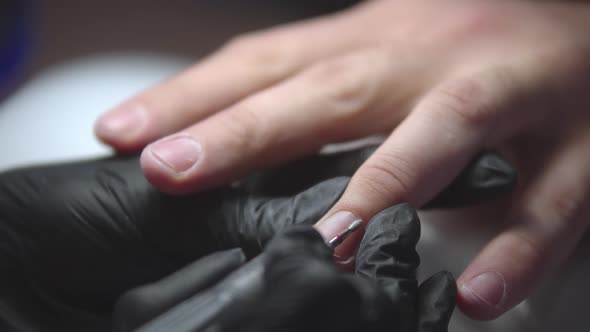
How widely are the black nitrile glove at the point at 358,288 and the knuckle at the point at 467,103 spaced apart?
249mm

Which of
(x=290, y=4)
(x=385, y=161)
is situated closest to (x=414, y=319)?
(x=385, y=161)

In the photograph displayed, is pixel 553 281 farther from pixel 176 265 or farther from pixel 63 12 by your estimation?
pixel 63 12

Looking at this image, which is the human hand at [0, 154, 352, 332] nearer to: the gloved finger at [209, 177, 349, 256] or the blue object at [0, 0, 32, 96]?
the gloved finger at [209, 177, 349, 256]

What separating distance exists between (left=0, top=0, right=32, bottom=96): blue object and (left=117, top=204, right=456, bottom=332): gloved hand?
0.87m

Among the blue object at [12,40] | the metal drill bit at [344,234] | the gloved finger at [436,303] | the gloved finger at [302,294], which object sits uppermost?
the blue object at [12,40]

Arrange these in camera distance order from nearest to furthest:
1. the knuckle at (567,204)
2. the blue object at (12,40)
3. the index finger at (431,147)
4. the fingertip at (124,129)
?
the index finger at (431,147), the knuckle at (567,204), the fingertip at (124,129), the blue object at (12,40)

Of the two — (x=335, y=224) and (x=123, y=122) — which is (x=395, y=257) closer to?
(x=335, y=224)

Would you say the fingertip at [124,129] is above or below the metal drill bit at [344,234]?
above

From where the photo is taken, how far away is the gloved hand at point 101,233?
744 mm

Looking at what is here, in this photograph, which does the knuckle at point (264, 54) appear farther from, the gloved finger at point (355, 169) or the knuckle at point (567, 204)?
the knuckle at point (567, 204)

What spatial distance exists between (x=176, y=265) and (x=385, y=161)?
13.6 inches

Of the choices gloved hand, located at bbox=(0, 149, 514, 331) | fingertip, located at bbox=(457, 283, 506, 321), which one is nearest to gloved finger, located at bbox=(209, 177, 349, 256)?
gloved hand, located at bbox=(0, 149, 514, 331)

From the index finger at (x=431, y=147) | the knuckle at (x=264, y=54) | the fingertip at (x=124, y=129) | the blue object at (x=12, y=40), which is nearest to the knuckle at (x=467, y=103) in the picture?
the index finger at (x=431, y=147)

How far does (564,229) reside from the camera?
31.6 inches
